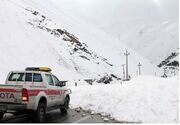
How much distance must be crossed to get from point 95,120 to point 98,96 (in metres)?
4.96

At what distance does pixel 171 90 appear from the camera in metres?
19.1

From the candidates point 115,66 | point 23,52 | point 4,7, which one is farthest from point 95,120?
point 115,66

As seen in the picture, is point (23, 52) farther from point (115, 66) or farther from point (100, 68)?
point (115, 66)

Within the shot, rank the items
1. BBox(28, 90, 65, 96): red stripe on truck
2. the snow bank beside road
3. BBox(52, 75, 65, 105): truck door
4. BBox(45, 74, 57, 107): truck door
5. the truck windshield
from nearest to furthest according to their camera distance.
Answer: BBox(28, 90, 65, 96): red stripe on truck, BBox(45, 74, 57, 107): truck door, the snow bank beside road, the truck windshield, BBox(52, 75, 65, 105): truck door

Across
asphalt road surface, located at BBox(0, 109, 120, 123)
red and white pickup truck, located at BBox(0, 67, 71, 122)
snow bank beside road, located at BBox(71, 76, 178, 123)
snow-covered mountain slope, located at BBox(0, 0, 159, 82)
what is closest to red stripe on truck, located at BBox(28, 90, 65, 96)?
red and white pickup truck, located at BBox(0, 67, 71, 122)

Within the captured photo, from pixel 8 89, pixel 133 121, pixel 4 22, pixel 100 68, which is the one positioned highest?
pixel 4 22

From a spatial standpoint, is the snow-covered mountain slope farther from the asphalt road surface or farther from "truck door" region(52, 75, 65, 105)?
the asphalt road surface

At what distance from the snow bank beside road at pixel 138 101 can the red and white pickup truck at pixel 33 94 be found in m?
2.60

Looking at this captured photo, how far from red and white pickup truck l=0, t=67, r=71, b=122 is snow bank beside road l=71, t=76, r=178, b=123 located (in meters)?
2.60

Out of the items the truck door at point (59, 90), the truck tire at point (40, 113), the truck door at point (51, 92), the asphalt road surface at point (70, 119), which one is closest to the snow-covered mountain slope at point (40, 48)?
the truck door at point (59, 90)

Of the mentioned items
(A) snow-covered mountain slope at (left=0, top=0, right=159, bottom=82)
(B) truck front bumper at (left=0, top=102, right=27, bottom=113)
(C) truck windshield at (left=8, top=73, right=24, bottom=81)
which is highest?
(A) snow-covered mountain slope at (left=0, top=0, right=159, bottom=82)

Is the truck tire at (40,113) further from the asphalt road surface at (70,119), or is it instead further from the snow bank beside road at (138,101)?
the snow bank beside road at (138,101)

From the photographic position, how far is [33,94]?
44.7 feet

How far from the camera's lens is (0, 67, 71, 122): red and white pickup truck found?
527 inches
